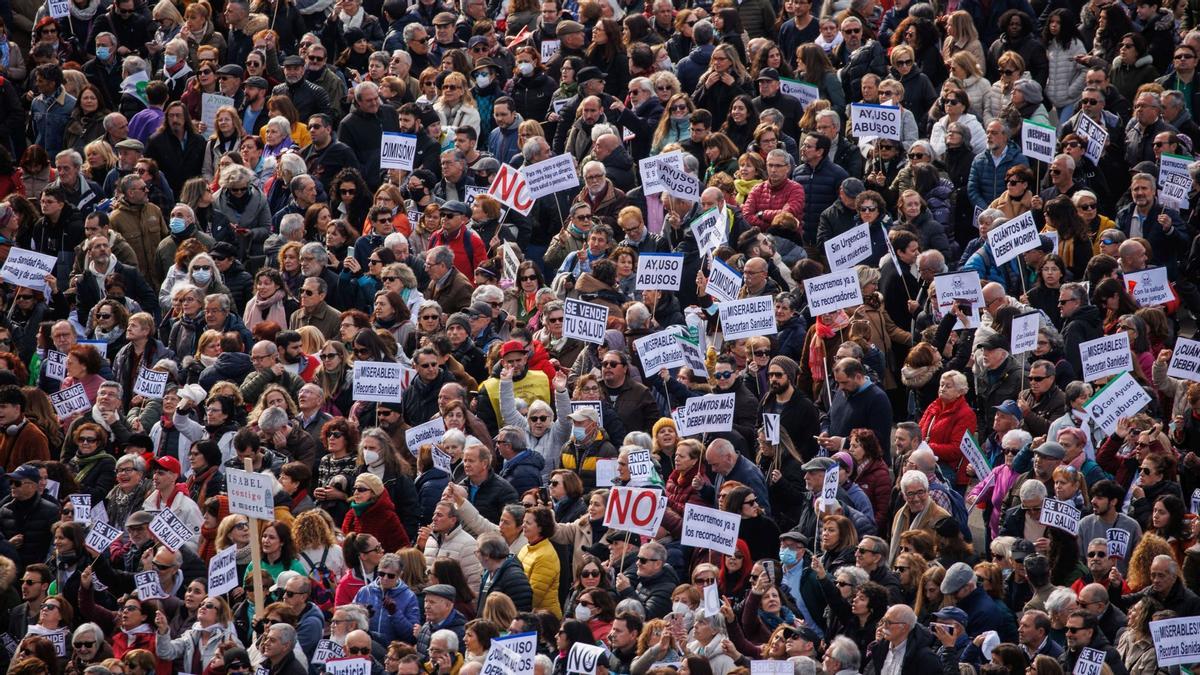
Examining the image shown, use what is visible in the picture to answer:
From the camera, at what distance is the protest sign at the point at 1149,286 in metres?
18.8

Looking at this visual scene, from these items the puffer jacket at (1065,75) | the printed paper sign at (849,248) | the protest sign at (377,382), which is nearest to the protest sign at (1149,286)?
the printed paper sign at (849,248)

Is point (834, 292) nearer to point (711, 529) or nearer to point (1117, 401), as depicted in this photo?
point (1117, 401)

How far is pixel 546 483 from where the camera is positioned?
1755cm

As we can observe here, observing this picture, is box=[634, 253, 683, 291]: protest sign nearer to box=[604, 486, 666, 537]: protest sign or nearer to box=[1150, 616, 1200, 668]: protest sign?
box=[604, 486, 666, 537]: protest sign

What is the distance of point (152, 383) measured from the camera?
18.6 meters

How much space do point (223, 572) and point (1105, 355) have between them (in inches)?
255

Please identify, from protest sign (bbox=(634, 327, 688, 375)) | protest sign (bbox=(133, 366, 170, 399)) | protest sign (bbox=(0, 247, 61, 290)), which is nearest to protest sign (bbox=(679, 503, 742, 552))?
protest sign (bbox=(634, 327, 688, 375))

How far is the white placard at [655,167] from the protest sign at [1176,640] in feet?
21.9

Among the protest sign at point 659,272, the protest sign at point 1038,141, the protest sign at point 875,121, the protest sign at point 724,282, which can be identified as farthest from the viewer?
the protest sign at point 875,121

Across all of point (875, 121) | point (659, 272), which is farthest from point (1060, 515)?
point (875, 121)

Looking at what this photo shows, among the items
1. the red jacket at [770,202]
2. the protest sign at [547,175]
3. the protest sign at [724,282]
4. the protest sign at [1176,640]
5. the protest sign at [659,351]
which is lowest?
the protest sign at [1176,640]

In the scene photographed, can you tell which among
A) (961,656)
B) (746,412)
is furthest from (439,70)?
(961,656)

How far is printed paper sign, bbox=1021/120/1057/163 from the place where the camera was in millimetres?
20422

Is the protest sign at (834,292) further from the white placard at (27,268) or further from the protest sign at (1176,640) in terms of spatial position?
the white placard at (27,268)
